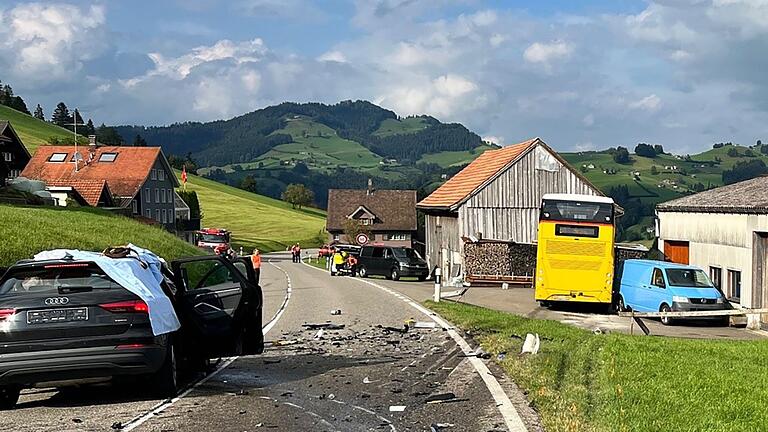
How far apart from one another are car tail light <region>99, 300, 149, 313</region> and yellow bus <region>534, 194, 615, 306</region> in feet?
69.8

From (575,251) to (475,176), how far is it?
825 inches

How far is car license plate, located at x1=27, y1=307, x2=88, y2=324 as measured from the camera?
9195 mm

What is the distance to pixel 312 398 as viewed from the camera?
9.89 metres

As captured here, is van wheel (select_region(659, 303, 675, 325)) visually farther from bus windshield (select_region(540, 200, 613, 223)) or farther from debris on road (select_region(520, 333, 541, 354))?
debris on road (select_region(520, 333, 541, 354))

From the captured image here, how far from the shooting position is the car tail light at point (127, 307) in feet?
30.7

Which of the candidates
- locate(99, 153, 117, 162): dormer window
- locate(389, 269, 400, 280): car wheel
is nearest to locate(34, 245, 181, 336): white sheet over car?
locate(389, 269, 400, 280): car wheel

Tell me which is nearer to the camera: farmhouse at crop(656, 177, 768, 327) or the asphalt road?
the asphalt road

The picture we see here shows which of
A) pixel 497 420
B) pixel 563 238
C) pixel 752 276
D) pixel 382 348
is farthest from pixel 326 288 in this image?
pixel 497 420

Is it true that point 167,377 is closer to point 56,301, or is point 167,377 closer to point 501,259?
point 56,301

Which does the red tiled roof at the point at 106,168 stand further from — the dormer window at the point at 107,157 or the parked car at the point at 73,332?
the parked car at the point at 73,332

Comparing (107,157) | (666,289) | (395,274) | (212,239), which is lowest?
(395,274)

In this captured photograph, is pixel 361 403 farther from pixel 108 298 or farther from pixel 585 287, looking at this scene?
pixel 585 287

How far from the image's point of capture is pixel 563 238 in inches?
1168

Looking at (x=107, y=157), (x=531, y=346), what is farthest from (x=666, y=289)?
(x=107, y=157)
